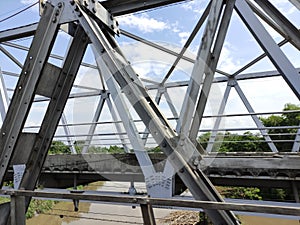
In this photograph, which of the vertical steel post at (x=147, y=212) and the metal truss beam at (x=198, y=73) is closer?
the vertical steel post at (x=147, y=212)

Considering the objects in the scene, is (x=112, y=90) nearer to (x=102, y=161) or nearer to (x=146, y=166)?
(x=146, y=166)

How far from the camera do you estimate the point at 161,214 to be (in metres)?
12.1

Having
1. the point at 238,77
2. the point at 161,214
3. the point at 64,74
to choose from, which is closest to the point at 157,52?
the point at 238,77

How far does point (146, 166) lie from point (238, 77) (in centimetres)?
617

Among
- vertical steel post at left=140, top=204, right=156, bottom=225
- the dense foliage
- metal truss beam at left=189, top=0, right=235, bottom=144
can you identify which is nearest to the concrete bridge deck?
metal truss beam at left=189, top=0, right=235, bottom=144

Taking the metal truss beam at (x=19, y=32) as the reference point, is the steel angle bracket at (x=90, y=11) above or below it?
below

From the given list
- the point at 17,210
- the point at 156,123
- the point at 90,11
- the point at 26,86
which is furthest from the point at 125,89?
the point at 17,210

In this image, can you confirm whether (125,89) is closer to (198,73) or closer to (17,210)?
(198,73)

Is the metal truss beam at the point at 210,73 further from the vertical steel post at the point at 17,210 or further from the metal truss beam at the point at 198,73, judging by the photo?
the vertical steel post at the point at 17,210

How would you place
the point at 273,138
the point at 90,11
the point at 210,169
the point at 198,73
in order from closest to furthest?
the point at 198,73 → the point at 90,11 → the point at 210,169 → the point at 273,138

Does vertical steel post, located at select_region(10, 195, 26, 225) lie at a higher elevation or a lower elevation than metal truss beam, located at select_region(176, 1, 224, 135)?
lower

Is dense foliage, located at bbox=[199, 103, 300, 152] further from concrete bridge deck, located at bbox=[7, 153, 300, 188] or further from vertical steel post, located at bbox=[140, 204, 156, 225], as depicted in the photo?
vertical steel post, located at bbox=[140, 204, 156, 225]

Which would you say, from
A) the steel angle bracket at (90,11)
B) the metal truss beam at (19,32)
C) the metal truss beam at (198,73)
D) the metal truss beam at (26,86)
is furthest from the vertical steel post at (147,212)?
the metal truss beam at (19,32)

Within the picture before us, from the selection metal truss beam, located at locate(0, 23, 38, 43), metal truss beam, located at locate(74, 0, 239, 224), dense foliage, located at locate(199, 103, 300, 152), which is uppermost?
dense foliage, located at locate(199, 103, 300, 152)
